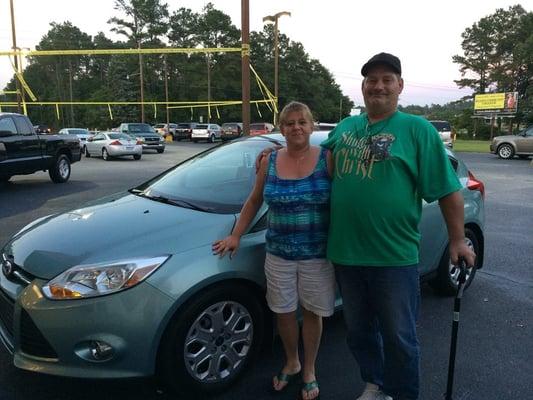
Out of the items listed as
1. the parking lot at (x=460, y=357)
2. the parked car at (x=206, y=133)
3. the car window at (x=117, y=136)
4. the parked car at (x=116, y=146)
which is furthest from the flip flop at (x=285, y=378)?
the parked car at (x=206, y=133)

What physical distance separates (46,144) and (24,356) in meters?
9.75

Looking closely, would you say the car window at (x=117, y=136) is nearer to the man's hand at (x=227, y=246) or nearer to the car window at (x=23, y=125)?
the car window at (x=23, y=125)

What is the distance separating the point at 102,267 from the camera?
241 cm

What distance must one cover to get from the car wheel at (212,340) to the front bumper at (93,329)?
0.36 feet

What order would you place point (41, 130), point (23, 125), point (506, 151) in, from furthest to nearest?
point (41, 130) < point (506, 151) < point (23, 125)

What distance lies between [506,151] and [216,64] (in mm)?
51258

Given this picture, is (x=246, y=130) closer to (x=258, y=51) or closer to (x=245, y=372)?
(x=245, y=372)

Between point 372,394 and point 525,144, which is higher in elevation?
point 525,144

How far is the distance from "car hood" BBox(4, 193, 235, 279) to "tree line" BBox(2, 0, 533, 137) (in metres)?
56.7

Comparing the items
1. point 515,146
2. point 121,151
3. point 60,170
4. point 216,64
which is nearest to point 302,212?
point 60,170

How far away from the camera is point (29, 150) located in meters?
10.6

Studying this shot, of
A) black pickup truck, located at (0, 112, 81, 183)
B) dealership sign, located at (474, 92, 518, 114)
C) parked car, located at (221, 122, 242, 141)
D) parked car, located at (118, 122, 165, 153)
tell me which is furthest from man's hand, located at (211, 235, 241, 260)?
dealership sign, located at (474, 92, 518, 114)

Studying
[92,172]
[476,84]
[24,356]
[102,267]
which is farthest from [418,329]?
[476,84]

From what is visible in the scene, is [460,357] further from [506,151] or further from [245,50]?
[506,151]
